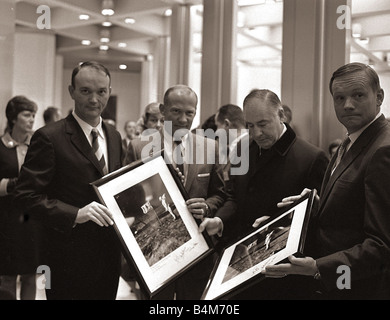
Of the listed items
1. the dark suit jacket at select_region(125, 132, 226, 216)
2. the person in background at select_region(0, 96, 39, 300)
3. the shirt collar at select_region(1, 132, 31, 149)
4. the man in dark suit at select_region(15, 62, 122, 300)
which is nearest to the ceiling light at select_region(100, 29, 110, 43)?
the person in background at select_region(0, 96, 39, 300)

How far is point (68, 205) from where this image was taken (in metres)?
2.04

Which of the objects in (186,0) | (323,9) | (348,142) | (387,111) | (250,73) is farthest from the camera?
(186,0)

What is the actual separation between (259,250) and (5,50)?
9.60 feet

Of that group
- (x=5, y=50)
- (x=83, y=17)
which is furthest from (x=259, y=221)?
(x=83, y=17)

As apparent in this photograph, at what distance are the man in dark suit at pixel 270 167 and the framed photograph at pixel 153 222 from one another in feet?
0.36

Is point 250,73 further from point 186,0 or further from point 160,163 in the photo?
point 160,163

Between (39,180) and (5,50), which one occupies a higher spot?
(5,50)

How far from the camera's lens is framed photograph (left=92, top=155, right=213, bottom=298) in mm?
1882

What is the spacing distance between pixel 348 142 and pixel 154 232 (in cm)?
83

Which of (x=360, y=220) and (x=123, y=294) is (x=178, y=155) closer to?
(x=360, y=220)

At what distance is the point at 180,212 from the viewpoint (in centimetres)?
204

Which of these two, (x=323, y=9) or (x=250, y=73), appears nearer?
(x=323, y=9)

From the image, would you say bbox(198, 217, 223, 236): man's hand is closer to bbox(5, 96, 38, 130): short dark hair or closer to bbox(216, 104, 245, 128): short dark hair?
bbox(216, 104, 245, 128): short dark hair
